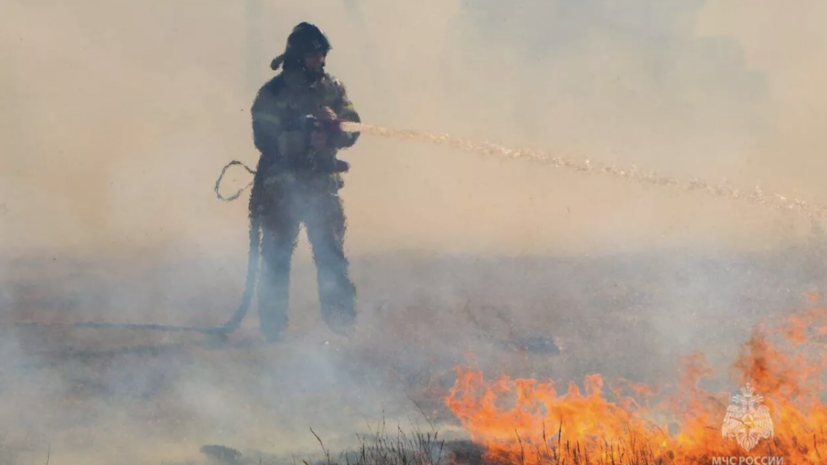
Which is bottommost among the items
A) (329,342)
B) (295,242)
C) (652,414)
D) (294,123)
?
(652,414)

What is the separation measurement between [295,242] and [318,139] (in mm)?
1384

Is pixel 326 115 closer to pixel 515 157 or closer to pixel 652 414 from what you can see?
pixel 515 157

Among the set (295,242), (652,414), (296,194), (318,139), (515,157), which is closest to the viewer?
(652,414)

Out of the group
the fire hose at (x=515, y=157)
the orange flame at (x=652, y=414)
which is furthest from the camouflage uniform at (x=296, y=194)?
the orange flame at (x=652, y=414)

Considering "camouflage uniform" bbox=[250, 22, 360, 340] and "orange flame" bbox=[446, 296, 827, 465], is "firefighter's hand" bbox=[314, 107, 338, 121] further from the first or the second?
"orange flame" bbox=[446, 296, 827, 465]

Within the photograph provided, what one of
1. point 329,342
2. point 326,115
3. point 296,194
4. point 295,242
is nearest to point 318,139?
point 326,115

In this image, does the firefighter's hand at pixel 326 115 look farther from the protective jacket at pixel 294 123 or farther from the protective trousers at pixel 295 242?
the protective trousers at pixel 295 242

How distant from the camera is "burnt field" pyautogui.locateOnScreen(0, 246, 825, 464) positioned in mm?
9656

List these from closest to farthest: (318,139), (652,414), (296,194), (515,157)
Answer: (652,414) < (318,139) < (296,194) < (515,157)

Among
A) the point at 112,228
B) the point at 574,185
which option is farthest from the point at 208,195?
the point at 574,185

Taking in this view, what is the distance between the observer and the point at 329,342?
1093 cm

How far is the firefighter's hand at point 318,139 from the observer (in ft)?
35.7

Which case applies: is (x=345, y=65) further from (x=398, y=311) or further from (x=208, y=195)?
(x=398, y=311)

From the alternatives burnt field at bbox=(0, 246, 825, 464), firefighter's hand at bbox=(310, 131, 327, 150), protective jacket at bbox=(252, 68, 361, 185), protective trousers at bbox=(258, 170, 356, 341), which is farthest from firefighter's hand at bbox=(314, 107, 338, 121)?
burnt field at bbox=(0, 246, 825, 464)
